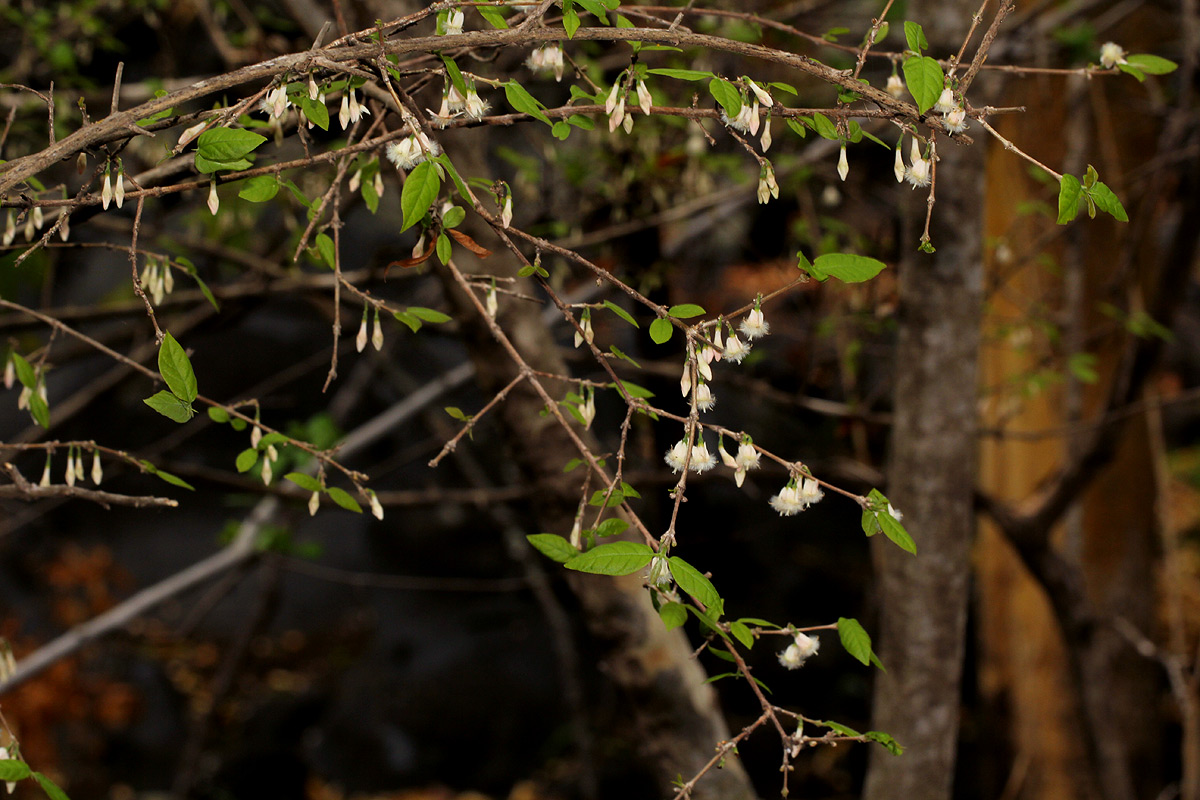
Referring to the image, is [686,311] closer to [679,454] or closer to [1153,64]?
[679,454]

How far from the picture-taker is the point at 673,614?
0.88 m

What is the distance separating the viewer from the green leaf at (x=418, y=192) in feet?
2.49

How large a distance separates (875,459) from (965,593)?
202 cm

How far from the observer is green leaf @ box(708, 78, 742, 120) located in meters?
0.83

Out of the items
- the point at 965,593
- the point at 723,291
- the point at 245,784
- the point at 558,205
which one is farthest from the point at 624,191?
the point at 245,784

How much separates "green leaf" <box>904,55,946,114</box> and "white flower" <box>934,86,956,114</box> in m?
0.02

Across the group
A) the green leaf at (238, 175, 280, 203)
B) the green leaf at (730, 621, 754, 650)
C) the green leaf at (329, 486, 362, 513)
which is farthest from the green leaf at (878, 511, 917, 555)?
the green leaf at (238, 175, 280, 203)

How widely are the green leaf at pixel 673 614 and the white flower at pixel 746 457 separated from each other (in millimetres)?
162

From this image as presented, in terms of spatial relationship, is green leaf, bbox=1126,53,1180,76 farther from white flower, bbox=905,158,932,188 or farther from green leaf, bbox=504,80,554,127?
green leaf, bbox=504,80,554,127

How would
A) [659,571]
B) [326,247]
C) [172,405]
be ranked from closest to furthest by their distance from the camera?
[659,571], [172,405], [326,247]

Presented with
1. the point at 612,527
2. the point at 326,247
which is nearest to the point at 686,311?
the point at 612,527

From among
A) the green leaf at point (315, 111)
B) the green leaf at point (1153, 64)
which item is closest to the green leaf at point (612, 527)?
the green leaf at point (315, 111)

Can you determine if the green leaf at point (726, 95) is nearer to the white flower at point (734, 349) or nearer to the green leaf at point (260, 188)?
the white flower at point (734, 349)

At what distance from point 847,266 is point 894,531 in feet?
0.88
